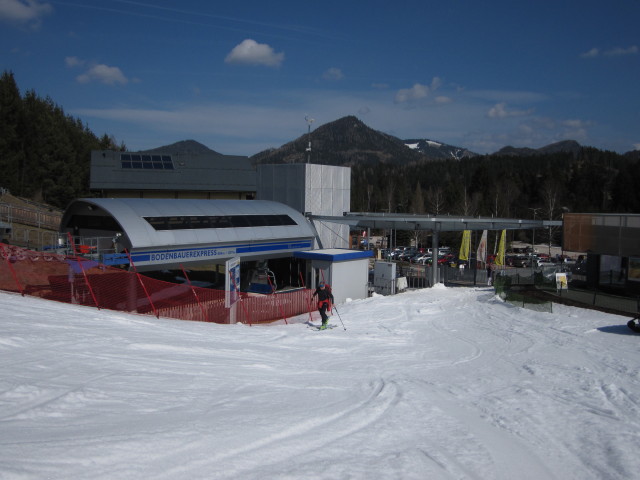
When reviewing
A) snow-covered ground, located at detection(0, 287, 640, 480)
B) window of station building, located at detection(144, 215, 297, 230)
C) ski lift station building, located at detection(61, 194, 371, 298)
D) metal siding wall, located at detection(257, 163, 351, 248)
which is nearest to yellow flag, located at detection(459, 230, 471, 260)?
metal siding wall, located at detection(257, 163, 351, 248)

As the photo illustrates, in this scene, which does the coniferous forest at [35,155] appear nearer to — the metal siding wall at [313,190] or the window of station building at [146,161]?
the window of station building at [146,161]

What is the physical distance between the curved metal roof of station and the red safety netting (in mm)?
4717

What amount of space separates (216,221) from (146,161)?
57.3 ft

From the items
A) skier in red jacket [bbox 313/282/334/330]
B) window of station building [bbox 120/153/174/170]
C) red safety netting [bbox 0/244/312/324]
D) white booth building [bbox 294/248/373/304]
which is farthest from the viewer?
window of station building [bbox 120/153/174/170]

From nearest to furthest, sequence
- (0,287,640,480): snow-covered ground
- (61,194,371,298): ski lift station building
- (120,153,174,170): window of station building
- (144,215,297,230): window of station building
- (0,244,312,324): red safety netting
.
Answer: (0,287,640,480): snow-covered ground
(0,244,312,324): red safety netting
(61,194,371,298): ski lift station building
(144,215,297,230): window of station building
(120,153,174,170): window of station building

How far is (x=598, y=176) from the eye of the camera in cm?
9831

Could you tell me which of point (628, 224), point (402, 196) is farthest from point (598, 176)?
point (628, 224)

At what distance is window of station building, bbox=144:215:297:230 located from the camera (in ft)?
74.2

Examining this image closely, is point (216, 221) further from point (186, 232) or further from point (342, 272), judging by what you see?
point (342, 272)

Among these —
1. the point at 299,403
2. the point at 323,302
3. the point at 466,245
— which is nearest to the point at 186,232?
the point at 323,302

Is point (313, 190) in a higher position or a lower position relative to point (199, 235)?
higher

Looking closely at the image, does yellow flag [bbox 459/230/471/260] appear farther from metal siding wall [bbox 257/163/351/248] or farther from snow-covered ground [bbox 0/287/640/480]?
snow-covered ground [bbox 0/287/640/480]

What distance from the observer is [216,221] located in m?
25.3

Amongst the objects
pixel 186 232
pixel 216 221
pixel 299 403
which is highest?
pixel 216 221
